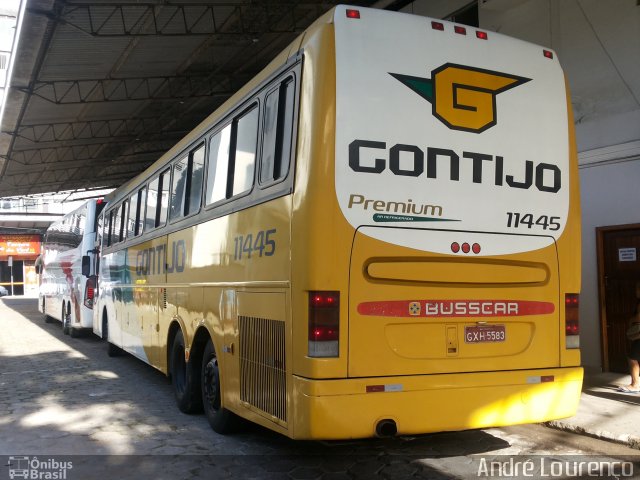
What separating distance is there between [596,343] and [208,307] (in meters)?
6.32

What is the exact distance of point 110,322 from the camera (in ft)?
41.5

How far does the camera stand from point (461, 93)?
5008 mm

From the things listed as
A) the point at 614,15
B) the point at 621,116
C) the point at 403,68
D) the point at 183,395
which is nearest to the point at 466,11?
the point at 614,15

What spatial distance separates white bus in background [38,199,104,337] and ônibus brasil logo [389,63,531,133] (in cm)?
1228

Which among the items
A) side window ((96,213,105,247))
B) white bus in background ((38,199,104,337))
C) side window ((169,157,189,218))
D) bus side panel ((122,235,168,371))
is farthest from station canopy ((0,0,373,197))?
side window ((169,157,189,218))

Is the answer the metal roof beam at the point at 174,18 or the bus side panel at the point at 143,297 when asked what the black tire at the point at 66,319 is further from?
the metal roof beam at the point at 174,18

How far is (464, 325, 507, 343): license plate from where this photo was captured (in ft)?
16.1

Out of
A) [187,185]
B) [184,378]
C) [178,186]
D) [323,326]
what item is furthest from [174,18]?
[323,326]

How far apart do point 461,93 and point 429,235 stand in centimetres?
119

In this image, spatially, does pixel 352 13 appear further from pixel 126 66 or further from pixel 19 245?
pixel 19 245

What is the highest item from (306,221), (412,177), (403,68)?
(403,68)

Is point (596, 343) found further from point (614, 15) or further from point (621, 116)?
point (614, 15)

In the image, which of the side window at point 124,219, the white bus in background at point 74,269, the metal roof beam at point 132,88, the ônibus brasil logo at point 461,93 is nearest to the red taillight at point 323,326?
the ônibus brasil logo at point 461,93

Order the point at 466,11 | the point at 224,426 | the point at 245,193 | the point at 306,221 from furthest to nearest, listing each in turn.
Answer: the point at 466,11 → the point at 224,426 → the point at 245,193 → the point at 306,221
